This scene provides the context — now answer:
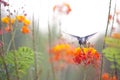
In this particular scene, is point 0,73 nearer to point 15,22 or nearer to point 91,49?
point 15,22

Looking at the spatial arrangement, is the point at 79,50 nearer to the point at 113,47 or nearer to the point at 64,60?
the point at 113,47

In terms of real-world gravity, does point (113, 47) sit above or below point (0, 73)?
above

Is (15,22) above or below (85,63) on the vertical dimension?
above

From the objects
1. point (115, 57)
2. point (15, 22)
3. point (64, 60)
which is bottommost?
point (64, 60)

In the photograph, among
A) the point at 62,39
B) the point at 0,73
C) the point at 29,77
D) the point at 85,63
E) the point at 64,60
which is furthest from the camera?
the point at 64,60

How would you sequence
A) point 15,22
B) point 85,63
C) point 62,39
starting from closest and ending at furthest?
1. point 85,63
2. point 15,22
3. point 62,39

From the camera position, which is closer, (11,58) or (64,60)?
(11,58)

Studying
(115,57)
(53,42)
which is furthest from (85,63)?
(53,42)

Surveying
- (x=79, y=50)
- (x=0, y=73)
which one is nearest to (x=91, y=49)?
(x=79, y=50)

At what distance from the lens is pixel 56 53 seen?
5852 mm

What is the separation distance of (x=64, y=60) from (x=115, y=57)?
8.44 ft

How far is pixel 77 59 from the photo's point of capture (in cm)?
316

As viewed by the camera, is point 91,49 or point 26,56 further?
point 26,56

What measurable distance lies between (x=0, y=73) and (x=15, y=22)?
0.67m
